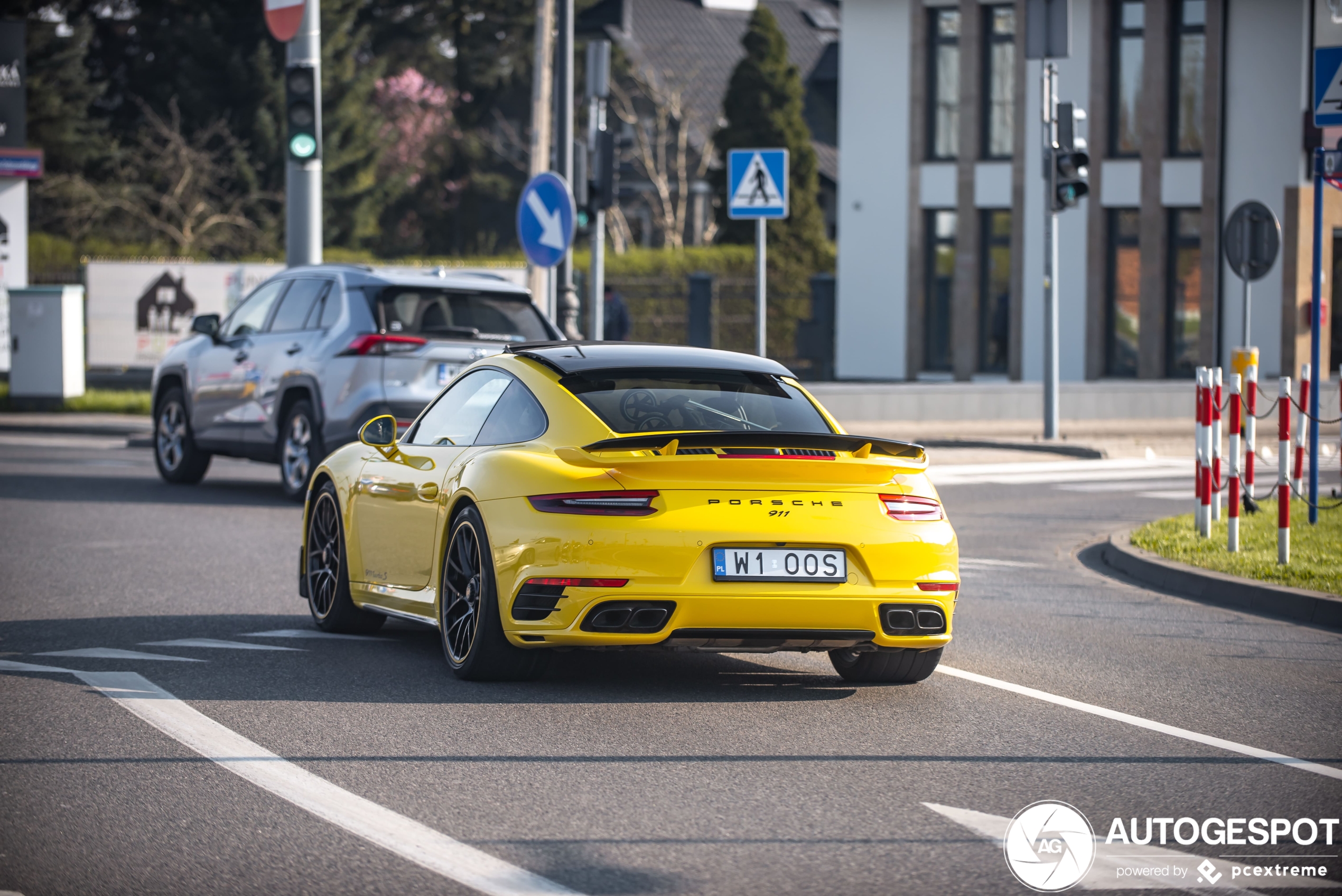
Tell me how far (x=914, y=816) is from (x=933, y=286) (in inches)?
1243

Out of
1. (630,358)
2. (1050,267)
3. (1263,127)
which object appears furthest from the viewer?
(1263,127)

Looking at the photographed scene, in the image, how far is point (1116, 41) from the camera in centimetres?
3344

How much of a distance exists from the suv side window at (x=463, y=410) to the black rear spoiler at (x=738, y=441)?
3.49 ft

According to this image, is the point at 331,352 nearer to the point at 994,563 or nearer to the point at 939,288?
the point at 994,563

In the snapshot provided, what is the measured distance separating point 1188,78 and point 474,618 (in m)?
28.6

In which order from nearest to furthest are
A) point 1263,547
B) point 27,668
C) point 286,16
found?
point 27,668, point 1263,547, point 286,16

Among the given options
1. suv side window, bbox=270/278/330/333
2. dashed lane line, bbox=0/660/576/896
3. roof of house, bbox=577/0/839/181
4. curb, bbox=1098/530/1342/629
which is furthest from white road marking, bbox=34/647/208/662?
roof of house, bbox=577/0/839/181

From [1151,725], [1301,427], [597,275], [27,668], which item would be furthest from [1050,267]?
[27,668]

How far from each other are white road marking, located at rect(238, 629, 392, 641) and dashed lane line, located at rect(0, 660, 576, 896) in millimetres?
1227

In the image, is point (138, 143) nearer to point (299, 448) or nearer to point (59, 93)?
point (59, 93)

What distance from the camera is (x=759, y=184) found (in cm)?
1867

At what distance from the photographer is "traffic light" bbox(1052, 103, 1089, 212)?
2177 centimetres

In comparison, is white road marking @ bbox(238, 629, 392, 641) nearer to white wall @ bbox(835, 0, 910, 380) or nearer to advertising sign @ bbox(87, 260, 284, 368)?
advertising sign @ bbox(87, 260, 284, 368)

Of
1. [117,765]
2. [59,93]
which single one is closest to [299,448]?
[117,765]
